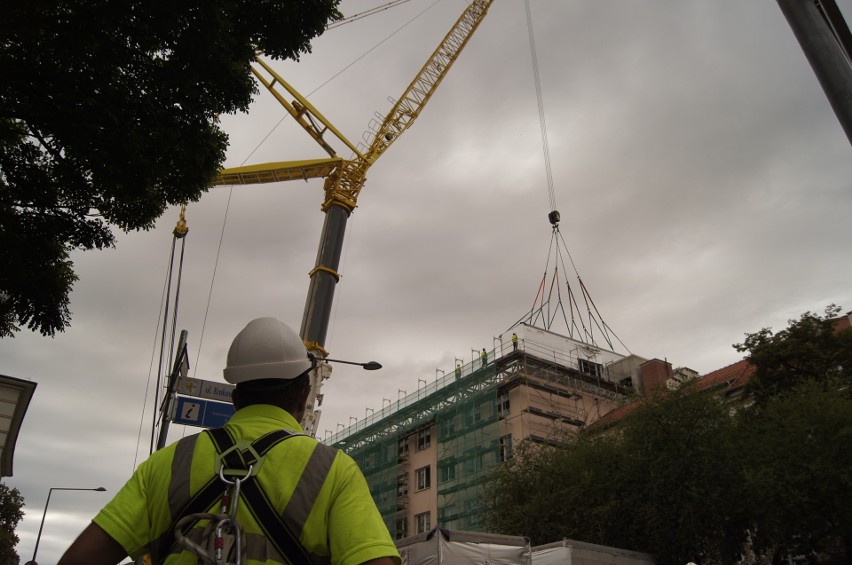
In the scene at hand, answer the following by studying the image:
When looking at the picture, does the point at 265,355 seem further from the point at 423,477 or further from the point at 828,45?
the point at 423,477

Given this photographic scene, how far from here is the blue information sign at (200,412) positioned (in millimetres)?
11680

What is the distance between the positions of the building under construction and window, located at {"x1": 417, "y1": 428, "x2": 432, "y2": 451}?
2.8 inches

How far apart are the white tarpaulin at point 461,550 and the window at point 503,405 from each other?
27.2m

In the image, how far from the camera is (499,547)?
15.5 meters

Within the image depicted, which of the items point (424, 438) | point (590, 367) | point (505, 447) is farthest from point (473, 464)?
point (590, 367)

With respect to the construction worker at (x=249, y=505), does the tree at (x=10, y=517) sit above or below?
above

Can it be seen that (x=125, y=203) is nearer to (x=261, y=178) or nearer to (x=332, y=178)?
(x=332, y=178)

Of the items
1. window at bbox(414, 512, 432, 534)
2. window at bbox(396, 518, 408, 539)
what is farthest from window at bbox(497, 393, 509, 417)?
window at bbox(396, 518, 408, 539)

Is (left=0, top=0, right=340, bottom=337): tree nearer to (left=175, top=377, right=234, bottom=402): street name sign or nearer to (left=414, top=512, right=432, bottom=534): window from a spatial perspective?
(left=175, top=377, right=234, bottom=402): street name sign

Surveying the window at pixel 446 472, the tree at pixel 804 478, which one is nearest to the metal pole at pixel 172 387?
the tree at pixel 804 478

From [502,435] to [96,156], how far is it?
35890mm

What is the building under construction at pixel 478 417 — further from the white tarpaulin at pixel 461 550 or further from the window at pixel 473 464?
the white tarpaulin at pixel 461 550

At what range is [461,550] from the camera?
49.2 feet

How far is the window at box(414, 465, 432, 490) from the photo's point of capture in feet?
147
